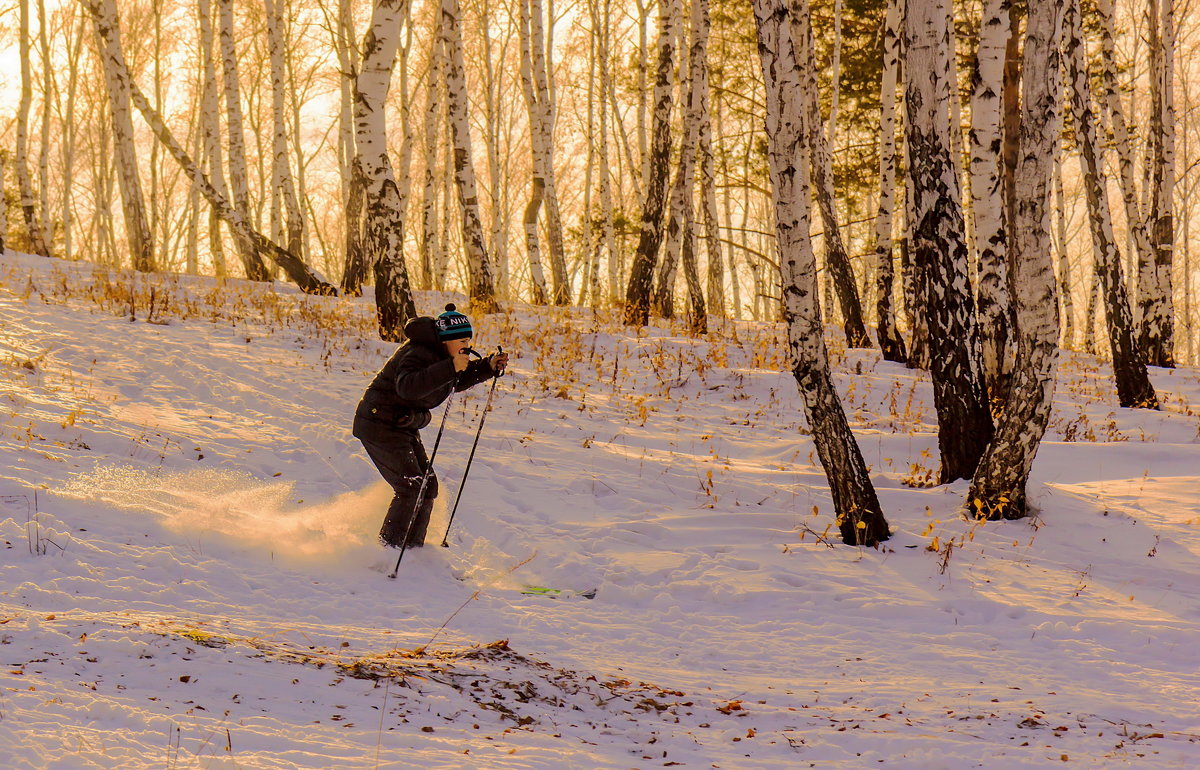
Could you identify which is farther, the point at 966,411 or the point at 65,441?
the point at 966,411

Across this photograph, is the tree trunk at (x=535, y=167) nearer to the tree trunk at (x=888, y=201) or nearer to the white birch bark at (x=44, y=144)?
the tree trunk at (x=888, y=201)

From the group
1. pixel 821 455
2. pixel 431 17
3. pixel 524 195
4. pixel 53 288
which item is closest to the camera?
pixel 821 455

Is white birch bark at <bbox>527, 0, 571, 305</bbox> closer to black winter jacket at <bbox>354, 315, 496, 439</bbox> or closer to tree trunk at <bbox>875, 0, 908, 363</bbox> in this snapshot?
tree trunk at <bbox>875, 0, 908, 363</bbox>

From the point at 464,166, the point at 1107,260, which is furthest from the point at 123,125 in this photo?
the point at 1107,260

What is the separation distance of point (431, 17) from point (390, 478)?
77.6 ft

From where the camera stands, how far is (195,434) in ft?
25.2

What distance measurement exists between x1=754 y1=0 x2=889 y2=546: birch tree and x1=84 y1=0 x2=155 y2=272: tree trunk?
1176cm

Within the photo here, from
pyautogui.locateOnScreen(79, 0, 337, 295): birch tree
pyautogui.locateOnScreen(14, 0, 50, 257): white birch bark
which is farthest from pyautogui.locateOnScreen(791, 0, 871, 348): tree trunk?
pyautogui.locateOnScreen(14, 0, 50, 257): white birch bark

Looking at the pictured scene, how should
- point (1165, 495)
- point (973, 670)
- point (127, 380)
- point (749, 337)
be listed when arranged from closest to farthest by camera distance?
point (973, 670) → point (1165, 495) → point (127, 380) → point (749, 337)

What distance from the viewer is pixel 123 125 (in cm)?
1529

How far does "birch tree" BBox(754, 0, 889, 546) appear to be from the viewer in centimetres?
626

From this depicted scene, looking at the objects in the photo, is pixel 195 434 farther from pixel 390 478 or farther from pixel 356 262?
pixel 356 262

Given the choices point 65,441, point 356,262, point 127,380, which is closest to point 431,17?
point 356,262

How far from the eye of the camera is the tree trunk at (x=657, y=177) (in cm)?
1376
